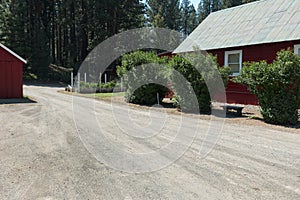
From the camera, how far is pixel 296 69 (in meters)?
7.95

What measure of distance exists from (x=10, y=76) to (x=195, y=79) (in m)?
11.5

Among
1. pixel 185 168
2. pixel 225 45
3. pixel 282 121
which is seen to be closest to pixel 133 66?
pixel 225 45

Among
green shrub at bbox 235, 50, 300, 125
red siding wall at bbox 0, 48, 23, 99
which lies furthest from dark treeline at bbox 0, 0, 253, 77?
green shrub at bbox 235, 50, 300, 125

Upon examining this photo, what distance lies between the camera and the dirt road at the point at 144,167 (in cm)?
341

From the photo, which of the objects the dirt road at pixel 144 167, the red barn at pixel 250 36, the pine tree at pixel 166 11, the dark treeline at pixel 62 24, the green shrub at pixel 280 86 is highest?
the pine tree at pixel 166 11

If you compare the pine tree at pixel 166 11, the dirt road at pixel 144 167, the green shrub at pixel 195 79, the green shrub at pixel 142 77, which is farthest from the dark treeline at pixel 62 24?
the dirt road at pixel 144 167

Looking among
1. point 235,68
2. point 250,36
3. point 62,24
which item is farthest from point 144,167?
point 62,24

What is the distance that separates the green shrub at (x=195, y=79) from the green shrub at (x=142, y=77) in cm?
224

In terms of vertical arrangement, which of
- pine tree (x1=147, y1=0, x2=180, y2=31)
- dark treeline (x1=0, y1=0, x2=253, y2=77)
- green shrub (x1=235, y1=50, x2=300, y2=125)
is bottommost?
green shrub (x1=235, y1=50, x2=300, y2=125)

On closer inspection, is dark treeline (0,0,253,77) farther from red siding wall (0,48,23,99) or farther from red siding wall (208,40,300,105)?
red siding wall (208,40,300,105)

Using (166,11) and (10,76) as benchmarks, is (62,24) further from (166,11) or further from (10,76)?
(10,76)

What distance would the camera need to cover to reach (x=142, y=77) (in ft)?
44.3

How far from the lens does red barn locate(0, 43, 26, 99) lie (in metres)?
15.6

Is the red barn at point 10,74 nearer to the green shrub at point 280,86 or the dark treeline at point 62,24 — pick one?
the green shrub at point 280,86
